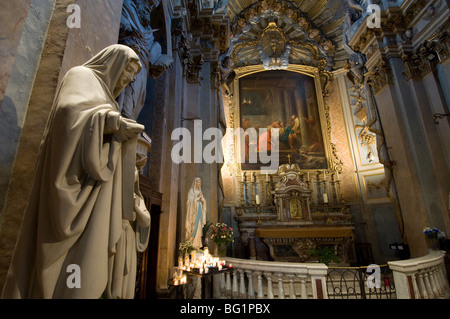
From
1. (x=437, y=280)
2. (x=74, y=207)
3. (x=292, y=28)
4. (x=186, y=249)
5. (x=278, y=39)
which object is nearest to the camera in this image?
(x=74, y=207)

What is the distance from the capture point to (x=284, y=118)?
10.8 meters

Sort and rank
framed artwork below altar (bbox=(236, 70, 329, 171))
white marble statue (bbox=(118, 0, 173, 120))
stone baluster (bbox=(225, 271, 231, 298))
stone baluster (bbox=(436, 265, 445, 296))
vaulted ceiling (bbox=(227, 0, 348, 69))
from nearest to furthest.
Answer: white marble statue (bbox=(118, 0, 173, 120)), stone baluster (bbox=(436, 265, 445, 296)), stone baluster (bbox=(225, 271, 231, 298)), framed artwork below altar (bbox=(236, 70, 329, 171)), vaulted ceiling (bbox=(227, 0, 348, 69))

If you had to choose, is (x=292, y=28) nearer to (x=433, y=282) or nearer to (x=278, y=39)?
(x=278, y=39)

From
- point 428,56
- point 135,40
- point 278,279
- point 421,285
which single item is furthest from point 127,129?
point 428,56

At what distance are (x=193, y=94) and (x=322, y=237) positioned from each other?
6.24 metres

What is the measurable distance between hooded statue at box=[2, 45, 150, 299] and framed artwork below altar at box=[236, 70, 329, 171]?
890 centimetres

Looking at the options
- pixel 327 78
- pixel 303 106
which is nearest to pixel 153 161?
pixel 303 106

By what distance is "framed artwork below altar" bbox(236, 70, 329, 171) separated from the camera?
10.1 metres

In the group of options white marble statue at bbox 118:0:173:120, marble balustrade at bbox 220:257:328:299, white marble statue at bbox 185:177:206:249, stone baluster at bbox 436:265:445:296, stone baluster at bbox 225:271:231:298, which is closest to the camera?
marble balustrade at bbox 220:257:328:299

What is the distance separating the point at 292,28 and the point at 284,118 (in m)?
4.77

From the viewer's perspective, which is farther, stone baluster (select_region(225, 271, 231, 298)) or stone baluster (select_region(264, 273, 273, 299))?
stone baluster (select_region(225, 271, 231, 298))

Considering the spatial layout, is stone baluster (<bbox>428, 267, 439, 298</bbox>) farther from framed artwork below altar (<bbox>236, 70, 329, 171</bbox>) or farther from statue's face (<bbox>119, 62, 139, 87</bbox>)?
framed artwork below altar (<bbox>236, 70, 329, 171</bbox>)

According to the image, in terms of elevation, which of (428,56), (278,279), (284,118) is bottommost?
(278,279)

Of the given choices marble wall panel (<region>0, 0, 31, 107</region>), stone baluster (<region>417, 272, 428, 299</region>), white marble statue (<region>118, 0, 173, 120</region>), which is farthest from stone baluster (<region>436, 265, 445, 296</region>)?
marble wall panel (<region>0, 0, 31, 107</region>)
